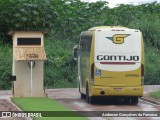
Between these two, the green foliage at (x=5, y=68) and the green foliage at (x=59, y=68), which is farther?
the green foliage at (x=59, y=68)

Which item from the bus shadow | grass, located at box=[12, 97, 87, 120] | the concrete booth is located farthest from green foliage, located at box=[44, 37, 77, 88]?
grass, located at box=[12, 97, 87, 120]

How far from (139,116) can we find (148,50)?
25.8 metres

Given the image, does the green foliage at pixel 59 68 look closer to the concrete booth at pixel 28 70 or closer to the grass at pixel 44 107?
the concrete booth at pixel 28 70

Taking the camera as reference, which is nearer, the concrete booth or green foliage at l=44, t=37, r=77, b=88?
the concrete booth

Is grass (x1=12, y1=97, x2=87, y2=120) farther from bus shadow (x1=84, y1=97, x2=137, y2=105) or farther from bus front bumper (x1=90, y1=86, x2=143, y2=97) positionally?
bus shadow (x1=84, y1=97, x2=137, y2=105)

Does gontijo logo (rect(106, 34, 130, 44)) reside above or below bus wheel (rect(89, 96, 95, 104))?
above

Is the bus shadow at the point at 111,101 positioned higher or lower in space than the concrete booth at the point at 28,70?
lower

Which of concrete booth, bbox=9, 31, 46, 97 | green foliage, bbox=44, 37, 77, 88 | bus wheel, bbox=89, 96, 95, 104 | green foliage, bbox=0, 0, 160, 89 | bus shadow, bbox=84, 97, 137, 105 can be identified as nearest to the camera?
bus wheel, bbox=89, 96, 95, 104

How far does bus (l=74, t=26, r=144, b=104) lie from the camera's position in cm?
2661

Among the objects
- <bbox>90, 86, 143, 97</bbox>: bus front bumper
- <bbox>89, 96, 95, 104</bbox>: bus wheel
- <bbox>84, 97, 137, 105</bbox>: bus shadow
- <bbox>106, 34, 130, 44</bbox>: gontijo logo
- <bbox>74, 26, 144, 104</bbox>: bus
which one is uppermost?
<bbox>106, 34, 130, 44</bbox>: gontijo logo

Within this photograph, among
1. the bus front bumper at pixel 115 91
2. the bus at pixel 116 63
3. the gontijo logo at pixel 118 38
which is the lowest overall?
the bus front bumper at pixel 115 91

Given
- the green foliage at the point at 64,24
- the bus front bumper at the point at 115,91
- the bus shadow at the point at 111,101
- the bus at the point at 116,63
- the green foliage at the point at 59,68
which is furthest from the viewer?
the green foliage at the point at 64,24

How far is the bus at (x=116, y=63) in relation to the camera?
1048 inches

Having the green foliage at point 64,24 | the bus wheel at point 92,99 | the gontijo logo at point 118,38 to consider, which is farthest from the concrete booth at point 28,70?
the green foliage at point 64,24
